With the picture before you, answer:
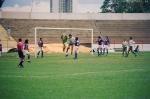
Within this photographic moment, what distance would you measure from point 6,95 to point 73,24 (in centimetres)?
5569

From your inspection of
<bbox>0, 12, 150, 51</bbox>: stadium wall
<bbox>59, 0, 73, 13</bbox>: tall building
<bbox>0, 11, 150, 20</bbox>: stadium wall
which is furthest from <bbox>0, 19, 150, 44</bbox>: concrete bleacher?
<bbox>59, 0, 73, 13</bbox>: tall building

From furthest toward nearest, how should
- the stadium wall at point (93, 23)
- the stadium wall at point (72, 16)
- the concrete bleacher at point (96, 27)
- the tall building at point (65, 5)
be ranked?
the tall building at point (65, 5) → the stadium wall at point (72, 16) → the stadium wall at point (93, 23) → the concrete bleacher at point (96, 27)

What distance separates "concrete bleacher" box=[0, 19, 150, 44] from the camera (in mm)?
65062

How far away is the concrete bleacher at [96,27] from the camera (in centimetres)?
6506

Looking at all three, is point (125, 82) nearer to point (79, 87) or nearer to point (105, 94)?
point (79, 87)

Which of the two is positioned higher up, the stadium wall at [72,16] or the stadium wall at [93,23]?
the stadium wall at [72,16]

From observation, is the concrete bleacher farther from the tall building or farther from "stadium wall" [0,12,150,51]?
the tall building

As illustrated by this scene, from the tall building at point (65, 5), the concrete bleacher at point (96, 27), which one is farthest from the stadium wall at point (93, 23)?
the tall building at point (65, 5)

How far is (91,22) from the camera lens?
6956 centimetres

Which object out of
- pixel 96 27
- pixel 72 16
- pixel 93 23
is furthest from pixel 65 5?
pixel 96 27

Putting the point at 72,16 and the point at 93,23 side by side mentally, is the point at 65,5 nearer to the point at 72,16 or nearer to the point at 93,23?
the point at 72,16

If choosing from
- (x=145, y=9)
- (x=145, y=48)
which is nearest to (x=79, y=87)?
(x=145, y=48)

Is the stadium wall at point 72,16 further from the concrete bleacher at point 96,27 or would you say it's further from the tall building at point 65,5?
the tall building at point 65,5

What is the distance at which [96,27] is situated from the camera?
68.1m
